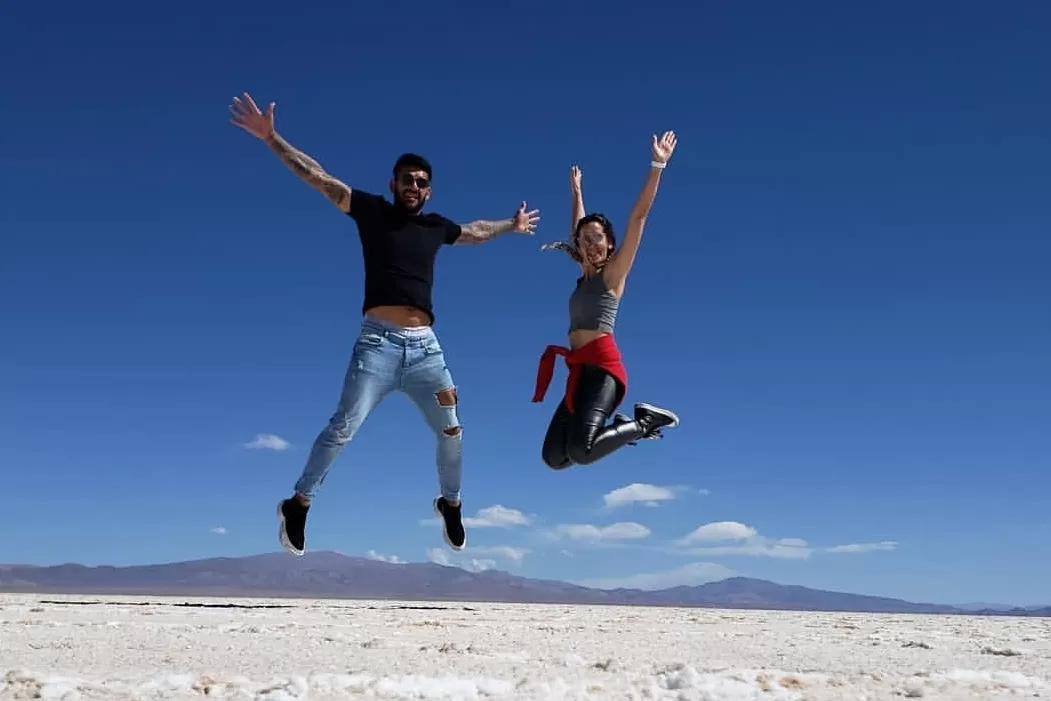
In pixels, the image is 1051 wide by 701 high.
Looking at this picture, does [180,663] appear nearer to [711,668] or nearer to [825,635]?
[711,668]

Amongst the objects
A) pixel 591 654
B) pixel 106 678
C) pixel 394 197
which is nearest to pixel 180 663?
pixel 106 678

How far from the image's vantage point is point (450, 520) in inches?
350

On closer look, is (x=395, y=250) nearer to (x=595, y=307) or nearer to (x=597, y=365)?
(x=595, y=307)

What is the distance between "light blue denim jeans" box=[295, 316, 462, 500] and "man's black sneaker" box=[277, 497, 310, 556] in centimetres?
16

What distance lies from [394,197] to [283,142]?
3.61 feet

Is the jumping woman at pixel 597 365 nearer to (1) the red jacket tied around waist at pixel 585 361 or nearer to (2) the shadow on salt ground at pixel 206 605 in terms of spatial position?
(1) the red jacket tied around waist at pixel 585 361

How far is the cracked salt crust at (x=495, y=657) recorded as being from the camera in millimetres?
3600

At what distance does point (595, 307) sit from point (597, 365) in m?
0.51

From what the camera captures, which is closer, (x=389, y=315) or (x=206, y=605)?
(x=389, y=315)

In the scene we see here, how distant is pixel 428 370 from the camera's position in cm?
805

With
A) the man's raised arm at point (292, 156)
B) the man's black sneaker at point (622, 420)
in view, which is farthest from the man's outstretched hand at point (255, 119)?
the man's black sneaker at point (622, 420)

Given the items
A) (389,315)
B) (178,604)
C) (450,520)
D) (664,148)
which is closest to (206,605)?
(178,604)

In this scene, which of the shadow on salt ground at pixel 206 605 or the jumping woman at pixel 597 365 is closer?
the jumping woman at pixel 597 365

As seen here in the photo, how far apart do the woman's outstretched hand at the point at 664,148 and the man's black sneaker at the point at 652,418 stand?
2178 millimetres
